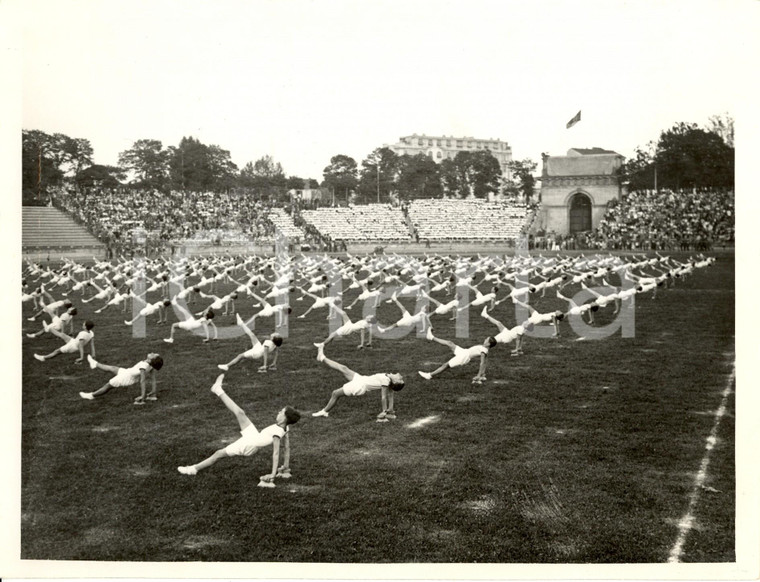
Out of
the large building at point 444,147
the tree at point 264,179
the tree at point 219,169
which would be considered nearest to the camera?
the tree at point 219,169

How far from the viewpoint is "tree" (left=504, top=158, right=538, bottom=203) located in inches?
2645

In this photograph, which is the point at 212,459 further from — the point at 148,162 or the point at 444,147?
the point at 444,147

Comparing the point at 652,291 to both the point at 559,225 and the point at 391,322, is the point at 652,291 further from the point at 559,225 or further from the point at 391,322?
the point at 559,225

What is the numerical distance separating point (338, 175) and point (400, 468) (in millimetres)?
56742

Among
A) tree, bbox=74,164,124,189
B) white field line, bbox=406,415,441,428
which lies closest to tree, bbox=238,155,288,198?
tree, bbox=74,164,124,189

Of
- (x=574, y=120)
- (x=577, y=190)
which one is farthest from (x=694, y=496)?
(x=577, y=190)

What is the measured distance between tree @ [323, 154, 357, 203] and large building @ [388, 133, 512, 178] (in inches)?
205

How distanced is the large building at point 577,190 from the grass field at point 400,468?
43.0m

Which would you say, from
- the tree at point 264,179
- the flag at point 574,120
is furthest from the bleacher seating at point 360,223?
the flag at point 574,120

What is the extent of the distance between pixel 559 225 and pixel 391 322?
3936 cm

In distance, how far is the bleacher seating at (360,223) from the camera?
4956 centimetres

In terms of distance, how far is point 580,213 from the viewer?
54125 mm

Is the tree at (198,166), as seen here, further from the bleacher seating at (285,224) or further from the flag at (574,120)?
the flag at (574,120)

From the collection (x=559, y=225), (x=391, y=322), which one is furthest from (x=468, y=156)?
(x=391, y=322)
